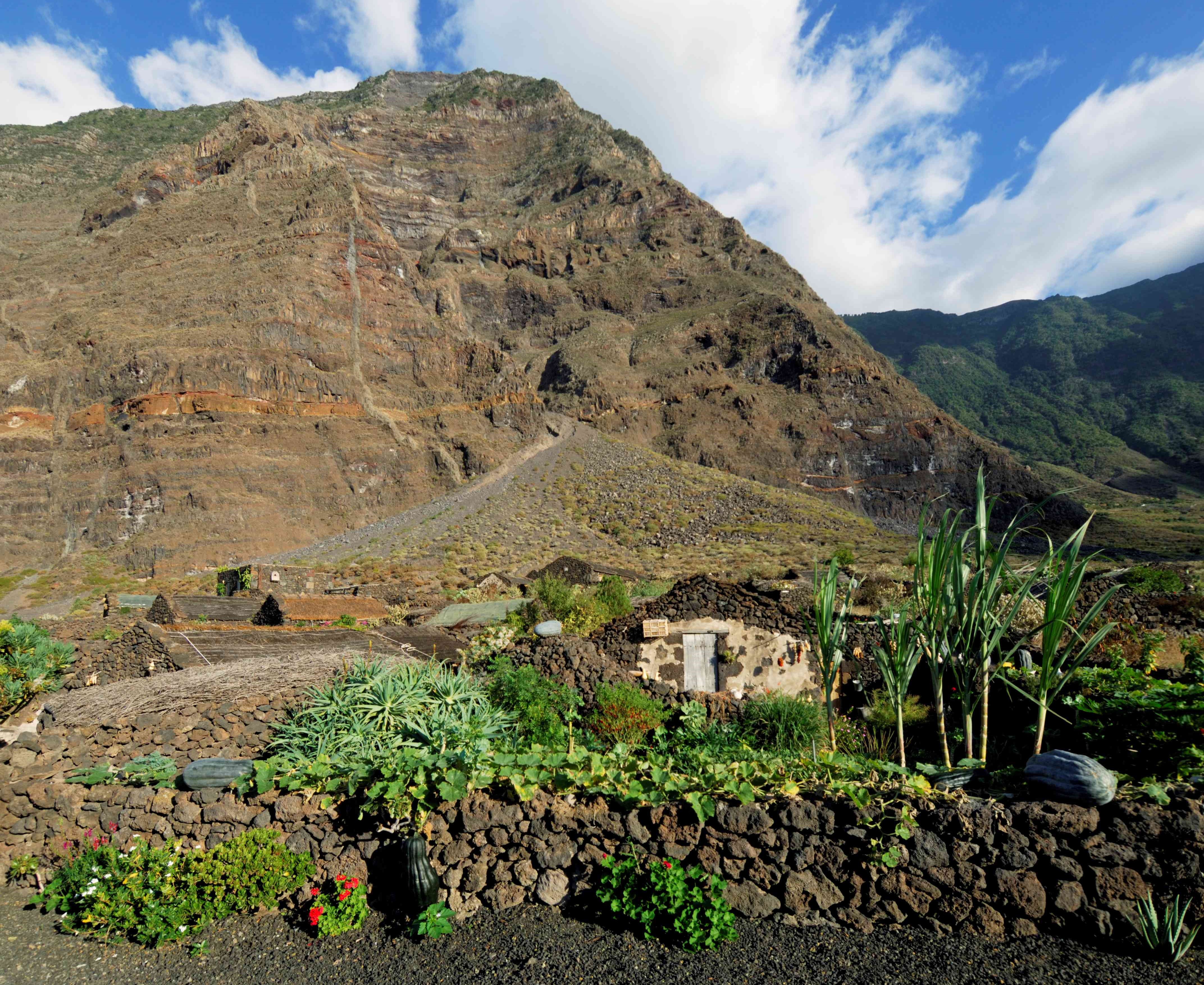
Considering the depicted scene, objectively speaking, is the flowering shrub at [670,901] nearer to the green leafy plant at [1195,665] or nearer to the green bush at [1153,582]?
the green leafy plant at [1195,665]

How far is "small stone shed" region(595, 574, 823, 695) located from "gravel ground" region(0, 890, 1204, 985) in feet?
21.2

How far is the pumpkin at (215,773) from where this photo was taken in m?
6.46

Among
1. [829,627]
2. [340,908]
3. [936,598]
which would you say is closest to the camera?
[340,908]

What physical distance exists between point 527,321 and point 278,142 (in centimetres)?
Result: 4339

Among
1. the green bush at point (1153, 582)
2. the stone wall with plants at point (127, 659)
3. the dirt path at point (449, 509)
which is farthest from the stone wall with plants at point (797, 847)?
the dirt path at point (449, 509)

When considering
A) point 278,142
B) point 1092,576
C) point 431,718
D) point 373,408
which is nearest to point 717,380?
point 373,408

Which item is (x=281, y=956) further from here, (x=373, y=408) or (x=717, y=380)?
(x=717, y=380)

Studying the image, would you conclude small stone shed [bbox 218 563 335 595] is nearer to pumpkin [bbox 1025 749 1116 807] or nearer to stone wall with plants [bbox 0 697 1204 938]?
stone wall with plants [bbox 0 697 1204 938]

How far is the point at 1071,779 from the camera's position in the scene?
4859 mm

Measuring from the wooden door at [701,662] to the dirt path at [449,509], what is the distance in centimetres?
4209

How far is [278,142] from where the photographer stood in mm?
89438

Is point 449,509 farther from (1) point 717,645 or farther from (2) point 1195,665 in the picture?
(2) point 1195,665

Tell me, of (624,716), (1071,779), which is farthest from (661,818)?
(624,716)

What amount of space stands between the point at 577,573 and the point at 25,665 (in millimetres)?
17384
